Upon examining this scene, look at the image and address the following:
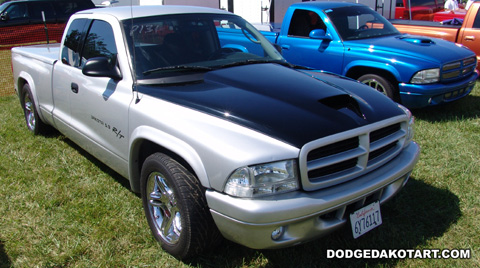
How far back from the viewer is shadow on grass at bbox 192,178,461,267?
2.82 m

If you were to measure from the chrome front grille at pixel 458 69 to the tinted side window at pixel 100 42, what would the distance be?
172 inches

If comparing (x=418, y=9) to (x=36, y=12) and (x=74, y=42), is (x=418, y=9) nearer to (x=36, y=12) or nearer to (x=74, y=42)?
(x=74, y=42)

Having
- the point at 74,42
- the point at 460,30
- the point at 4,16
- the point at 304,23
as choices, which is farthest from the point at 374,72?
the point at 4,16

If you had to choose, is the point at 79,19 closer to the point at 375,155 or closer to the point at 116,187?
the point at 116,187

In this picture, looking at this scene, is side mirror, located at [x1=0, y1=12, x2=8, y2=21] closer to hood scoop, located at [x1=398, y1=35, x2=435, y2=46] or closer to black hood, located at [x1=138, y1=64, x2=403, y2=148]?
hood scoop, located at [x1=398, y1=35, x2=435, y2=46]

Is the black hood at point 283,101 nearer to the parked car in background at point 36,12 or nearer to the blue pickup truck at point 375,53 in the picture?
the blue pickup truck at point 375,53

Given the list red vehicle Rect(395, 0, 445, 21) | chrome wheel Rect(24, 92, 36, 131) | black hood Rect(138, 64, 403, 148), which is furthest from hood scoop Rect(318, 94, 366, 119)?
red vehicle Rect(395, 0, 445, 21)

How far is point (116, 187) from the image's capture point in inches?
157

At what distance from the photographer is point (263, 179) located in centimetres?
230

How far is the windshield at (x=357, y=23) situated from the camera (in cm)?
634

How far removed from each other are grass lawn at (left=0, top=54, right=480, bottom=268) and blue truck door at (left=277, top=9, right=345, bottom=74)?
6.19ft

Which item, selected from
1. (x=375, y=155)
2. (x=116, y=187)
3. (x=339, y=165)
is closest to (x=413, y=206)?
(x=375, y=155)

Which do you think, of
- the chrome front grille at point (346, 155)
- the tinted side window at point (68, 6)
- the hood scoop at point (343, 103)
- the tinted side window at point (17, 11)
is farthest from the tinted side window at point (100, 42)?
the tinted side window at point (17, 11)

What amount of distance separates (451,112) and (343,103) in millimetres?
4058
